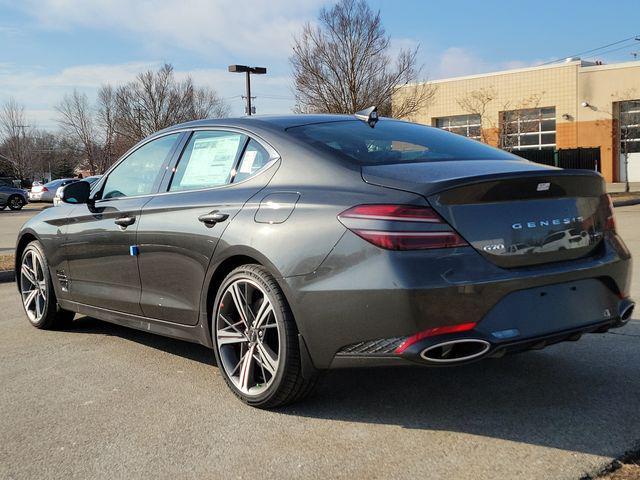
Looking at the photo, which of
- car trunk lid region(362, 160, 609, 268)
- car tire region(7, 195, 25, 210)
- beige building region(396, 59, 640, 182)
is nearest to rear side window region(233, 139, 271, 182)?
car trunk lid region(362, 160, 609, 268)

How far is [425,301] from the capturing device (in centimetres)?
298

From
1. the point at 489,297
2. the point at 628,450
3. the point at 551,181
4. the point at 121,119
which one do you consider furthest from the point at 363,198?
the point at 121,119

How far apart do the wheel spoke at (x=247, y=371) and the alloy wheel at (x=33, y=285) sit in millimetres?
2678

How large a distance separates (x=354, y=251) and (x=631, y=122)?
123ft

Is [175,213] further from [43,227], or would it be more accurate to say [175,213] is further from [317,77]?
[317,77]

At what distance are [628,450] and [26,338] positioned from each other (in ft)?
14.7

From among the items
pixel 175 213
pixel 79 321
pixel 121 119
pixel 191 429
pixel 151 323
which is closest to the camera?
pixel 191 429

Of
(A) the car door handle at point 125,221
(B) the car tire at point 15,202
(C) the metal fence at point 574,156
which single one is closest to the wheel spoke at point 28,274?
(A) the car door handle at point 125,221

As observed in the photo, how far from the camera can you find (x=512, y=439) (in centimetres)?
313

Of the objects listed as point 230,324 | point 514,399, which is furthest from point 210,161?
point 514,399

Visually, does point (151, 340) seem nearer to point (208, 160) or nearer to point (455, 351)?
point (208, 160)

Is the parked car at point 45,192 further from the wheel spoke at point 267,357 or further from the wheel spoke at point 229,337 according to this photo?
the wheel spoke at point 267,357

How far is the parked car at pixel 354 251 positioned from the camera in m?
3.03

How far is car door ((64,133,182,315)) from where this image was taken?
15.1ft
